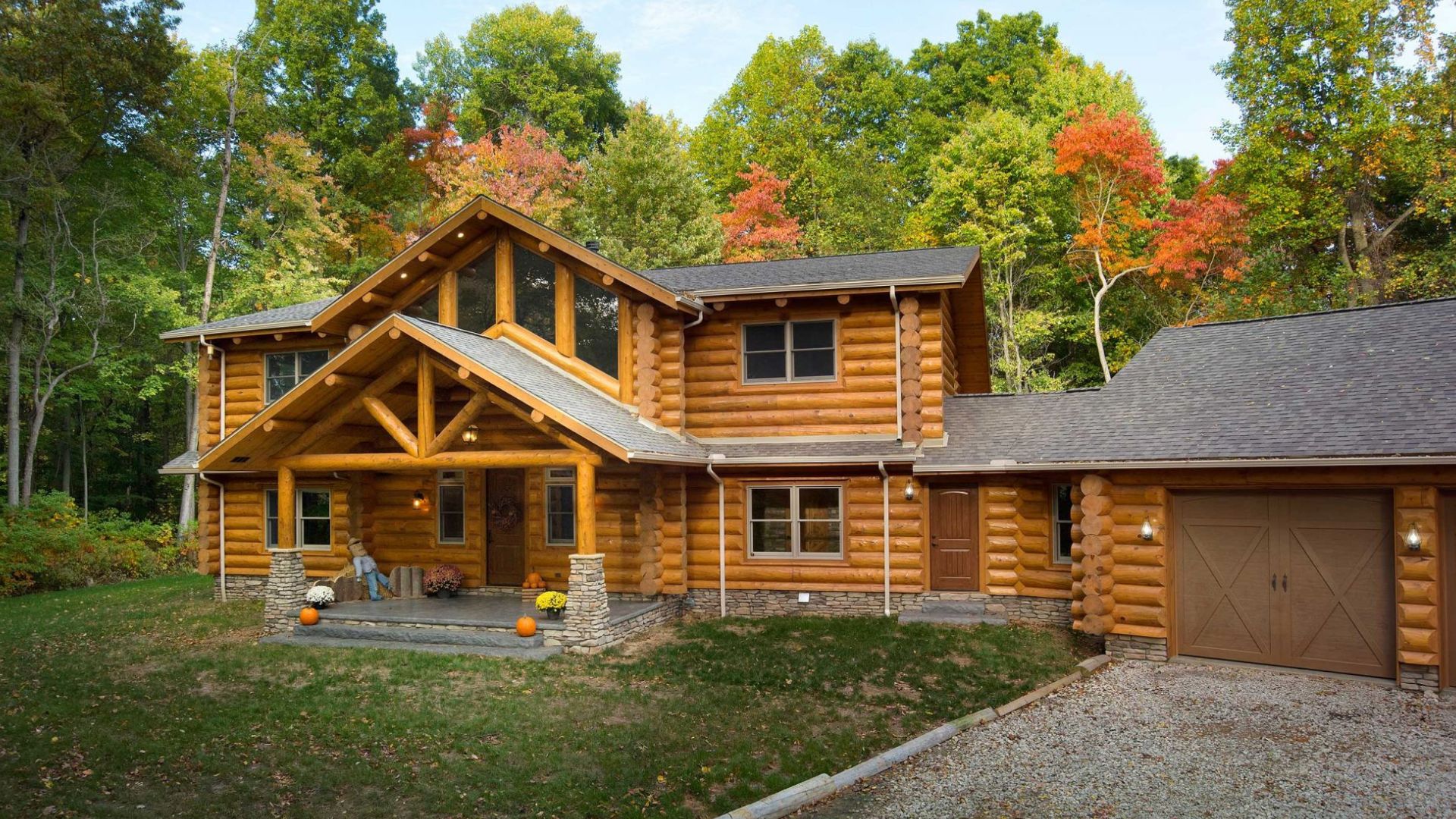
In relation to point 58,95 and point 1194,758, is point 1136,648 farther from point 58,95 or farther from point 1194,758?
point 58,95

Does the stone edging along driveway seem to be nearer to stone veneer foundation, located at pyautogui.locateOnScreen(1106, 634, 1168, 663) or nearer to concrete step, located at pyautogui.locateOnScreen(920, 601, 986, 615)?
stone veneer foundation, located at pyautogui.locateOnScreen(1106, 634, 1168, 663)

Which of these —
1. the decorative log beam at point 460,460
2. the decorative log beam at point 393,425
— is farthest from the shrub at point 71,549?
the decorative log beam at point 393,425

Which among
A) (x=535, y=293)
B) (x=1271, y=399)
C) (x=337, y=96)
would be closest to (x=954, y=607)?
(x=1271, y=399)

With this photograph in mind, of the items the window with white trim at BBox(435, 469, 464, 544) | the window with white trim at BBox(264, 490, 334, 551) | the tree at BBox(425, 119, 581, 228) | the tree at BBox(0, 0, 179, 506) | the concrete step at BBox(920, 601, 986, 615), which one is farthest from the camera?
the tree at BBox(425, 119, 581, 228)

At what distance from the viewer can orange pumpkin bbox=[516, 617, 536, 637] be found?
1180cm

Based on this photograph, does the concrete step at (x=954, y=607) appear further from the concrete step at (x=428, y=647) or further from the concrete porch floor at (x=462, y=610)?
the concrete step at (x=428, y=647)

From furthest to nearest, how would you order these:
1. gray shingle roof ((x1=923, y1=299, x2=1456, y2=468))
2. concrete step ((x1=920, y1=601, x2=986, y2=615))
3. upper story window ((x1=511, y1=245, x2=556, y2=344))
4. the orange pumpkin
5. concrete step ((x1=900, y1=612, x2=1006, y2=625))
→ upper story window ((x1=511, y1=245, x2=556, y2=344)), concrete step ((x1=920, y1=601, x2=986, y2=615)), concrete step ((x1=900, y1=612, x2=1006, y2=625)), the orange pumpkin, gray shingle roof ((x1=923, y1=299, x2=1456, y2=468))

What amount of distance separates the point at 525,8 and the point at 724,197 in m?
13.8

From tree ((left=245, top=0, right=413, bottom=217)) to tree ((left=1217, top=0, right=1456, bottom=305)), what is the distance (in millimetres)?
28371

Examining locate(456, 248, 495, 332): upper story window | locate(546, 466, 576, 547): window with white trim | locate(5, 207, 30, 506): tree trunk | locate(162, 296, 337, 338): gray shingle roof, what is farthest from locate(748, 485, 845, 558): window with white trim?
locate(5, 207, 30, 506): tree trunk

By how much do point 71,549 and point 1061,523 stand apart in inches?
868

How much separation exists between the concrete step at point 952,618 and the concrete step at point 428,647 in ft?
18.6

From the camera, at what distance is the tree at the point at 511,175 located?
1159 inches

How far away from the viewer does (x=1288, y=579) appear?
10.5m
